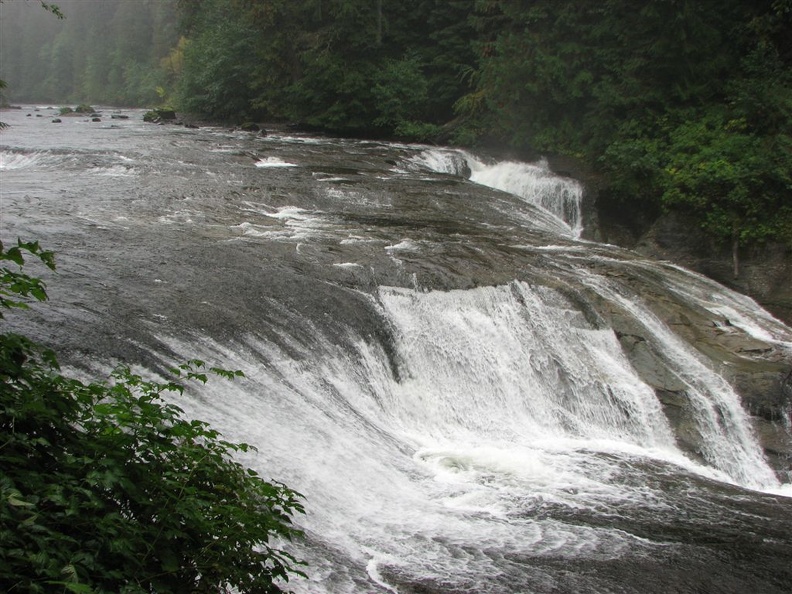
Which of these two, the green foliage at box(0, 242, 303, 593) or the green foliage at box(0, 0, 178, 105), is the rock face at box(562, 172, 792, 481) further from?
the green foliage at box(0, 0, 178, 105)

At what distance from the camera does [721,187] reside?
536 inches

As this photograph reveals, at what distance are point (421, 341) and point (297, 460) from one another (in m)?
2.82

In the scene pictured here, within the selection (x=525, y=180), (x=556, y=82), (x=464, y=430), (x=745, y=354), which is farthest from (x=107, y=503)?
(x=556, y=82)

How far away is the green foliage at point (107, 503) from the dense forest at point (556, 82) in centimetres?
1235

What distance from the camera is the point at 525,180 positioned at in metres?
17.1

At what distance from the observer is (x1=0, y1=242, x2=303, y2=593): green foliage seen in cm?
278

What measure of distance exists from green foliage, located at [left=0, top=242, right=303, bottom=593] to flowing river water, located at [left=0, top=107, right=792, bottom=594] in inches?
51.5

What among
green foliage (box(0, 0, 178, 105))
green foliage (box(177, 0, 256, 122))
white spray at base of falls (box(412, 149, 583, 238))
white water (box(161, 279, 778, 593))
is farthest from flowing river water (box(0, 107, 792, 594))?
green foliage (box(0, 0, 178, 105))

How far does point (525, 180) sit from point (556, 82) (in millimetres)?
3680

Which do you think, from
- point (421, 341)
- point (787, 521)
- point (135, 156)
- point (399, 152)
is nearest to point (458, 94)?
point (399, 152)

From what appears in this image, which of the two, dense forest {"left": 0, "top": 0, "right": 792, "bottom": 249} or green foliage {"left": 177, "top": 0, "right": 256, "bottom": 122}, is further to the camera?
green foliage {"left": 177, "top": 0, "right": 256, "bottom": 122}

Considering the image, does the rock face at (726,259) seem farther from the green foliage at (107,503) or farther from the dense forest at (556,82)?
the green foliage at (107,503)

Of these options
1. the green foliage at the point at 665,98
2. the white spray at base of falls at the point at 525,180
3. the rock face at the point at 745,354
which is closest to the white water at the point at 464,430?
the rock face at the point at 745,354

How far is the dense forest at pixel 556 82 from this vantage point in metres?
14.0
